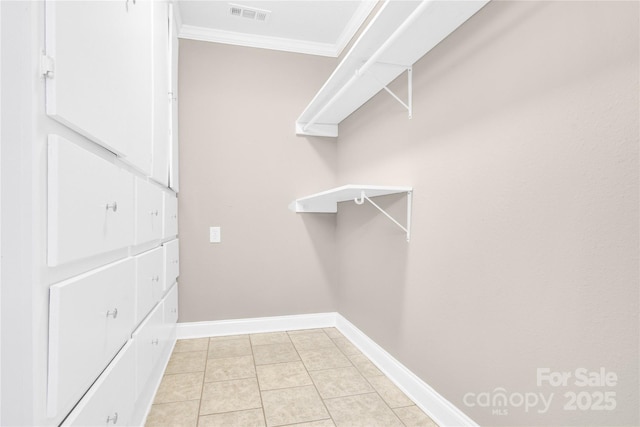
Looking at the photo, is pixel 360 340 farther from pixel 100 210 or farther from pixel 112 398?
pixel 100 210

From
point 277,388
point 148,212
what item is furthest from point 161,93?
point 277,388

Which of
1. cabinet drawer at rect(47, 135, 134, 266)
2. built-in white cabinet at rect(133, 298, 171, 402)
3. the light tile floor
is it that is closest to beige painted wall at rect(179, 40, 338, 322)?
the light tile floor

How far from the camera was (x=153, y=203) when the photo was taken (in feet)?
4.80

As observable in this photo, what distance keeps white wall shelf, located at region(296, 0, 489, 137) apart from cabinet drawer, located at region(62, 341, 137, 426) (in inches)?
57.8

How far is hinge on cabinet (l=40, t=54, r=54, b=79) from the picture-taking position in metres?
0.59

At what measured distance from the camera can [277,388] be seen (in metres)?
1.76

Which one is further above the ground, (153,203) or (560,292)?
(153,203)

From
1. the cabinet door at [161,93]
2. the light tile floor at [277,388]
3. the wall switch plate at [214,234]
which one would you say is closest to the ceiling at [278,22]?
the cabinet door at [161,93]

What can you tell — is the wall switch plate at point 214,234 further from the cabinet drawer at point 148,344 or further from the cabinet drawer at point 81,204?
the cabinet drawer at point 81,204

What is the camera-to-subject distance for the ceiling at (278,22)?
226 centimetres

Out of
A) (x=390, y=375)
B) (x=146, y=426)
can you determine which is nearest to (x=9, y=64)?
(x=146, y=426)

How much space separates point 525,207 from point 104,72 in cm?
129

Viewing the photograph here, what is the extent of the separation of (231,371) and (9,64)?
71.9 inches

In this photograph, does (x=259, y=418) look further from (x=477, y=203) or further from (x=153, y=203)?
(x=477, y=203)
